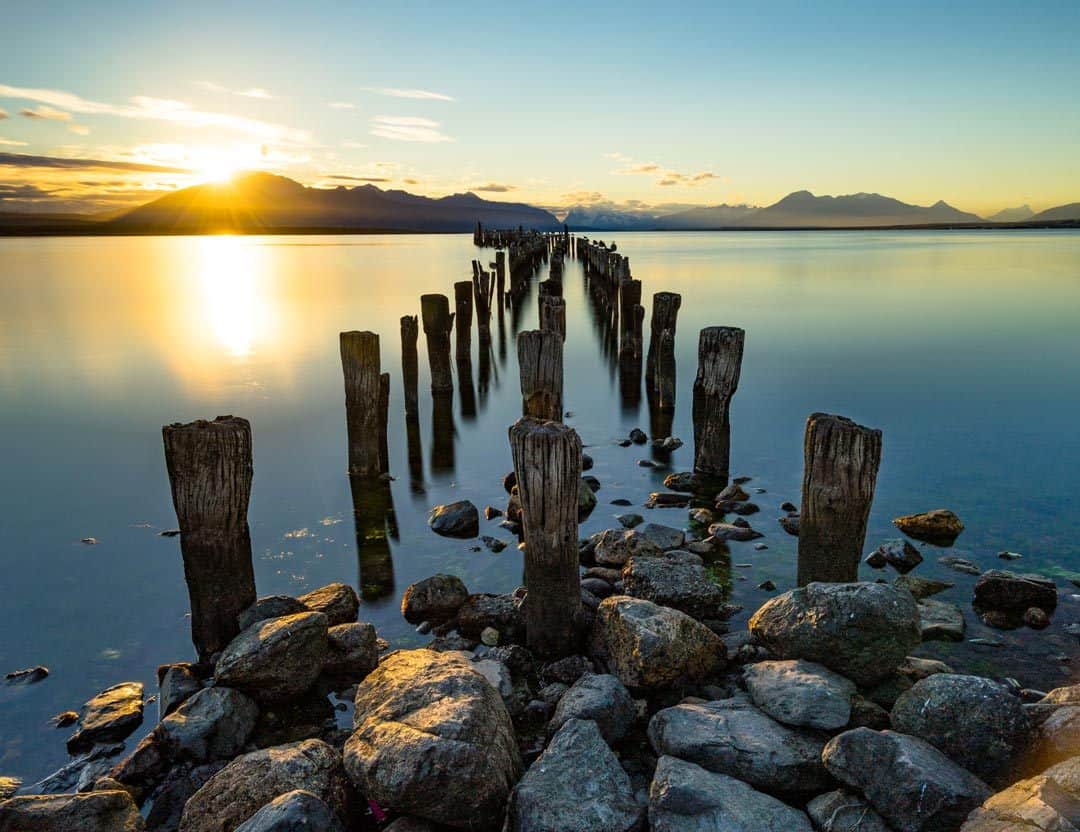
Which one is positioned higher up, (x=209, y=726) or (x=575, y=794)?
(x=575, y=794)

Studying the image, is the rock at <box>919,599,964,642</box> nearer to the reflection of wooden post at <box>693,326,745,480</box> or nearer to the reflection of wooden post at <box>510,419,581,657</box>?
the reflection of wooden post at <box>510,419,581,657</box>

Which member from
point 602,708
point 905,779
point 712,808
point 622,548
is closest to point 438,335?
point 622,548

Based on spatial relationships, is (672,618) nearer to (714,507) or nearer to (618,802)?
(618,802)

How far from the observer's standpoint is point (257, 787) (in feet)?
13.6

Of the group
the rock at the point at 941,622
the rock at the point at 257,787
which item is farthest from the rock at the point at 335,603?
the rock at the point at 941,622

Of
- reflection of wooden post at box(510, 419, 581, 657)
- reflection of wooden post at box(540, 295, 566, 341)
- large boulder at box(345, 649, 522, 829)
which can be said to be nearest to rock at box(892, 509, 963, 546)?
reflection of wooden post at box(510, 419, 581, 657)

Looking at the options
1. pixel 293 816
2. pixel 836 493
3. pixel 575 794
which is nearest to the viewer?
pixel 293 816

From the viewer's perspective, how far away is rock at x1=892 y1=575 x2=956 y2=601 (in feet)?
23.5

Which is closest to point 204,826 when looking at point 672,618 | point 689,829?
point 689,829

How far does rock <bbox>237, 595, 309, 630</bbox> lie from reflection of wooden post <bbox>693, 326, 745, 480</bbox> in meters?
6.27

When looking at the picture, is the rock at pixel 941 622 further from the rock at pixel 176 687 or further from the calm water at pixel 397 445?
the rock at pixel 176 687

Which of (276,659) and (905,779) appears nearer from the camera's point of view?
(905,779)

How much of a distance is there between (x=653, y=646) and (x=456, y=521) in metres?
4.42

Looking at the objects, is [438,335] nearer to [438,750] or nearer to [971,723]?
[438,750]
